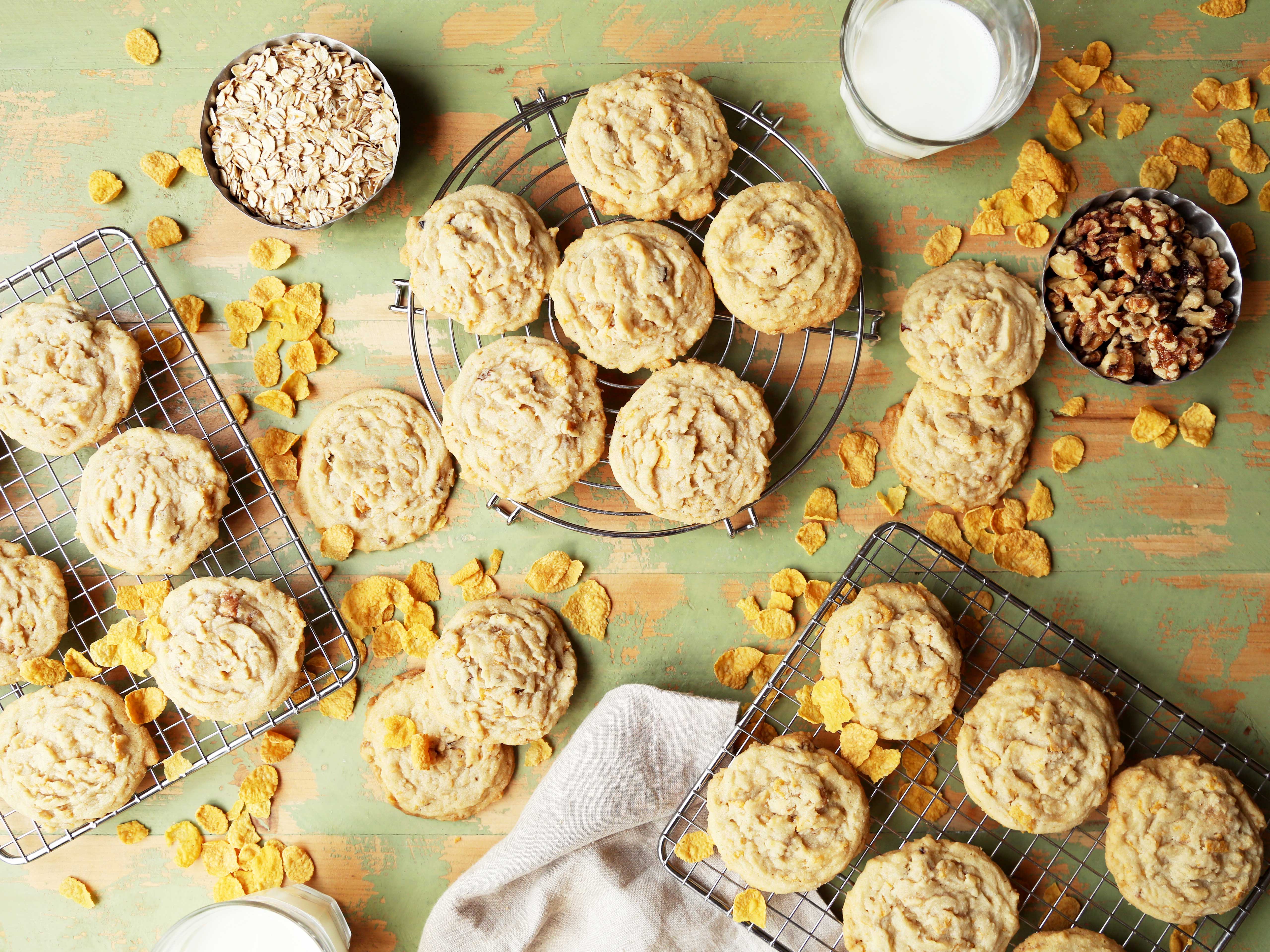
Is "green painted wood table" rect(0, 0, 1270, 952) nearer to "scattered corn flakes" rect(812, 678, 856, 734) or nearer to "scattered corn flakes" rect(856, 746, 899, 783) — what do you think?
"scattered corn flakes" rect(812, 678, 856, 734)

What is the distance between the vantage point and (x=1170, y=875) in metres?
2.66

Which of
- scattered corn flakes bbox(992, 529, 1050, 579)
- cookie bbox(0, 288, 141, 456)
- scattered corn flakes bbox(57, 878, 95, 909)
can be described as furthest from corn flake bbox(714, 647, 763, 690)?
scattered corn flakes bbox(57, 878, 95, 909)

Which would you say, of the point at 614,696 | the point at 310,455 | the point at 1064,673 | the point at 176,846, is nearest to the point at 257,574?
the point at 310,455

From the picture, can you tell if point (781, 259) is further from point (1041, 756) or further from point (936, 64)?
point (1041, 756)

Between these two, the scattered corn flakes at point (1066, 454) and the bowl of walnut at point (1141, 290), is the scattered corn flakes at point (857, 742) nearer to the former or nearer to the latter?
the scattered corn flakes at point (1066, 454)

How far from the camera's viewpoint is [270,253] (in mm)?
3016

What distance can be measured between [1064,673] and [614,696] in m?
1.53

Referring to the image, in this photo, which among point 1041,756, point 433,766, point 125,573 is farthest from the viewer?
point 125,573

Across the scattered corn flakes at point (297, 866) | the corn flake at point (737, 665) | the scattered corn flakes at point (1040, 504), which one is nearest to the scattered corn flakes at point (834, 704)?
the corn flake at point (737, 665)

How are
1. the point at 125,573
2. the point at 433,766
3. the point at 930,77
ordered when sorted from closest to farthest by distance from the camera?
1. the point at 930,77
2. the point at 433,766
3. the point at 125,573

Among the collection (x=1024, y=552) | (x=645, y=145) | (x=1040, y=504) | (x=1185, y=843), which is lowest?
(x=1185, y=843)

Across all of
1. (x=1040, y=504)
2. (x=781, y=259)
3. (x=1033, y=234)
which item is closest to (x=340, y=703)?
(x=781, y=259)

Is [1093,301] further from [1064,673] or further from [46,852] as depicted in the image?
[46,852]

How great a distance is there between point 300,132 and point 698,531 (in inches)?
75.6
